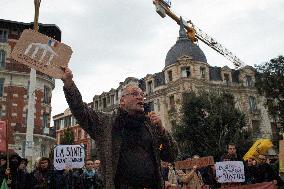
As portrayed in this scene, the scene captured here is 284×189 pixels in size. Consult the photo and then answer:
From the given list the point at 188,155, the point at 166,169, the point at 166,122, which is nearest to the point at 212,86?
the point at 166,122

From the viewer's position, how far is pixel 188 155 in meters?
29.5

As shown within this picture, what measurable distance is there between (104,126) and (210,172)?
862 cm

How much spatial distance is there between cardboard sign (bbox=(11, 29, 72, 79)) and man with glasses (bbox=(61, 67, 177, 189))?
18 centimetres

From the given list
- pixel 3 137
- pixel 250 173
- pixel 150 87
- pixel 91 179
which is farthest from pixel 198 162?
pixel 150 87

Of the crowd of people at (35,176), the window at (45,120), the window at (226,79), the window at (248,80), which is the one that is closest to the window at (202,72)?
the window at (226,79)

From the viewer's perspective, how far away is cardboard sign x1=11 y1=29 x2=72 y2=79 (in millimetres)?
3893

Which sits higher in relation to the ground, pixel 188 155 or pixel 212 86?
pixel 212 86

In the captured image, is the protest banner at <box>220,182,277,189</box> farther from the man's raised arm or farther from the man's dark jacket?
the man's raised arm

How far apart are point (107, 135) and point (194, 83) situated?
40.3 meters

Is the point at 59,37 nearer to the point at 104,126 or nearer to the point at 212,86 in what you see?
the point at 212,86

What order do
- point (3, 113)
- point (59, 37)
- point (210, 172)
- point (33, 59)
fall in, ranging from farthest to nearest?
point (59, 37), point (3, 113), point (210, 172), point (33, 59)

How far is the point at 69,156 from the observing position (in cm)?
928

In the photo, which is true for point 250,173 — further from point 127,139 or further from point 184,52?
point 184,52

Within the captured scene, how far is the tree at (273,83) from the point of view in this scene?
29.8 m
